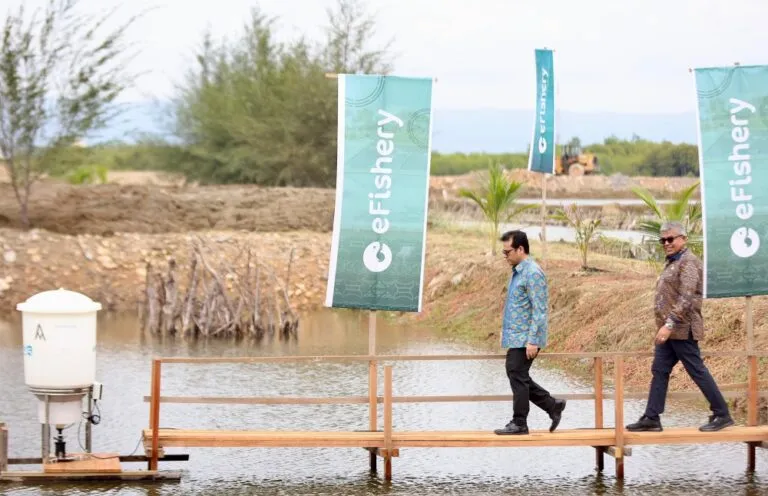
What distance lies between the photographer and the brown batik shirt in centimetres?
1058

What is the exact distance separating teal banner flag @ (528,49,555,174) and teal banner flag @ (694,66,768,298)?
11.3 m

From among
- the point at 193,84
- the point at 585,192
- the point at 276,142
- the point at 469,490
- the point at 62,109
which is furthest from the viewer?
the point at 585,192

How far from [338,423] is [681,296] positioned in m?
4.24

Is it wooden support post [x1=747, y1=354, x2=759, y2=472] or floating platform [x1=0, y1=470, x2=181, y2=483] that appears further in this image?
wooden support post [x1=747, y1=354, x2=759, y2=472]

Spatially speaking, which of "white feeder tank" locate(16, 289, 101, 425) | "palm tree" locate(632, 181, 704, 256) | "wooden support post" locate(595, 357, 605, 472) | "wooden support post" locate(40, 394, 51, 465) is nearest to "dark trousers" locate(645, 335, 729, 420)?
"wooden support post" locate(595, 357, 605, 472)

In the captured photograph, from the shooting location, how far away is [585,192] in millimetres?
67312

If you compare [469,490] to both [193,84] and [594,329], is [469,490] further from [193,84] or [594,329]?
[193,84]

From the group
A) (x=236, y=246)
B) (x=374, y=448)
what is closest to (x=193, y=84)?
(x=236, y=246)

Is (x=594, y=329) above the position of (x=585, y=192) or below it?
below

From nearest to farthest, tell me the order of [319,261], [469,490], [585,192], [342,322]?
[469,490] → [342,322] → [319,261] → [585,192]

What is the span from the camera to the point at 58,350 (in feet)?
34.1

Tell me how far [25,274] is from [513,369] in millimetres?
17724

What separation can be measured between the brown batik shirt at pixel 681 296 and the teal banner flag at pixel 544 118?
11.9m

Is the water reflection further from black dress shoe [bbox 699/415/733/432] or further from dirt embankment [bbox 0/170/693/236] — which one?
dirt embankment [bbox 0/170/693/236]
